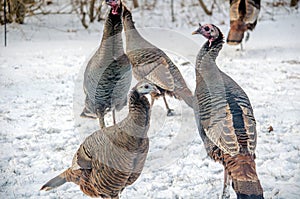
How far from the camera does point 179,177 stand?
3666mm

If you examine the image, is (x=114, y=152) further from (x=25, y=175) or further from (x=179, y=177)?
(x=25, y=175)

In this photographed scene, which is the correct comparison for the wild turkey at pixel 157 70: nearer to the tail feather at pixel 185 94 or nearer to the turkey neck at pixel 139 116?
the tail feather at pixel 185 94

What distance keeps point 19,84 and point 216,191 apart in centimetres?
392

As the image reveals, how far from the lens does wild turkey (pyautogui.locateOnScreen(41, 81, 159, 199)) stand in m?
2.76

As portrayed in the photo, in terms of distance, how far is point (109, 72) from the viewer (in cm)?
402

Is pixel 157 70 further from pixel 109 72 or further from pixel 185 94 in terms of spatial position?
pixel 109 72

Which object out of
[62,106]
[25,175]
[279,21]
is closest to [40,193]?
[25,175]

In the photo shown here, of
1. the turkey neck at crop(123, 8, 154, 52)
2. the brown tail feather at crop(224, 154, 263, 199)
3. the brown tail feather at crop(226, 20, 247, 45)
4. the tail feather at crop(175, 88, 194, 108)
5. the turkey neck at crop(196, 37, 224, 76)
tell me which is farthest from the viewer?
the brown tail feather at crop(226, 20, 247, 45)

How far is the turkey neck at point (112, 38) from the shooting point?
13.4 ft

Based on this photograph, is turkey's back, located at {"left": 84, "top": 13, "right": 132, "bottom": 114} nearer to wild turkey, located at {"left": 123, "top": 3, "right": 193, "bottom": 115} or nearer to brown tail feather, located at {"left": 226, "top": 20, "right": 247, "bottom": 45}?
wild turkey, located at {"left": 123, "top": 3, "right": 193, "bottom": 115}

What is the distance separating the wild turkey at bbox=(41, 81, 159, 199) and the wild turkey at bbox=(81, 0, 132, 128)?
1.15 meters

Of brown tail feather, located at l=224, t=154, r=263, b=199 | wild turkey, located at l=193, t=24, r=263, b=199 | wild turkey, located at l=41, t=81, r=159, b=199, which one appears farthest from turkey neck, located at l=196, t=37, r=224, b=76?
brown tail feather, located at l=224, t=154, r=263, b=199

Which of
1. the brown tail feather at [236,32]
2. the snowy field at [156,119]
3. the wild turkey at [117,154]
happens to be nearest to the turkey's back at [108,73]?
the snowy field at [156,119]

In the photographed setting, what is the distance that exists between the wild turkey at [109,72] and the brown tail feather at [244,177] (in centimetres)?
161
